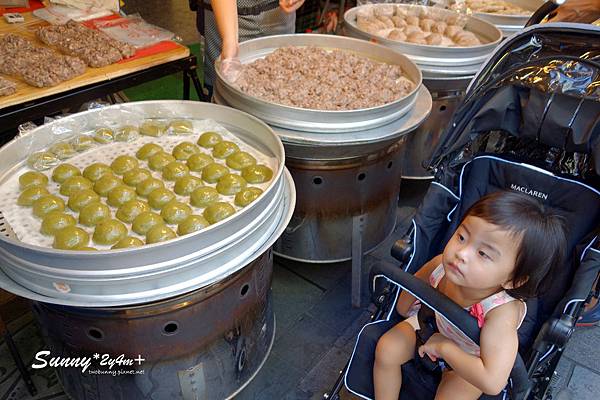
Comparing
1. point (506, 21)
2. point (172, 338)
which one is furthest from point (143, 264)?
point (506, 21)

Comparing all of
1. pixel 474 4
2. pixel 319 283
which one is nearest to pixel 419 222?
pixel 319 283

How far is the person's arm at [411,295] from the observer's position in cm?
196

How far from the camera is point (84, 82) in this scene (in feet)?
8.57

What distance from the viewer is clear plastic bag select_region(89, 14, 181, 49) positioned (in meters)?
3.03

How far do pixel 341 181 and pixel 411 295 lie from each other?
794 mm

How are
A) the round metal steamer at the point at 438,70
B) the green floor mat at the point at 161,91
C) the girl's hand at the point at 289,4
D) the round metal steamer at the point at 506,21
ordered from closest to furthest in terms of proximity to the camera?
the girl's hand at the point at 289,4, the round metal steamer at the point at 438,70, the round metal steamer at the point at 506,21, the green floor mat at the point at 161,91

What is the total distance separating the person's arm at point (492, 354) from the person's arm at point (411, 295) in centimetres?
33

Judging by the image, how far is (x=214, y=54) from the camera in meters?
3.25

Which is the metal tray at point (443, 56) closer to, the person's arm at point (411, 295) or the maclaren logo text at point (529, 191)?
the maclaren logo text at point (529, 191)

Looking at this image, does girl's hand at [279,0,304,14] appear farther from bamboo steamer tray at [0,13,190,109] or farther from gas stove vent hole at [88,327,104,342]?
gas stove vent hole at [88,327,104,342]

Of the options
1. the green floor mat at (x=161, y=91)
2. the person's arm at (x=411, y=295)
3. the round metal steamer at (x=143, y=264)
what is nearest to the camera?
the round metal steamer at (x=143, y=264)

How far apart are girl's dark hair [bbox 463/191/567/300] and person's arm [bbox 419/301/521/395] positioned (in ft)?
0.39

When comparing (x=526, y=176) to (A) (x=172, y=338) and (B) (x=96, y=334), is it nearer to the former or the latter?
(A) (x=172, y=338)

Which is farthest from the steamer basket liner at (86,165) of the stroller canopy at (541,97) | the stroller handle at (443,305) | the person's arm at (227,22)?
the stroller canopy at (541,97)
